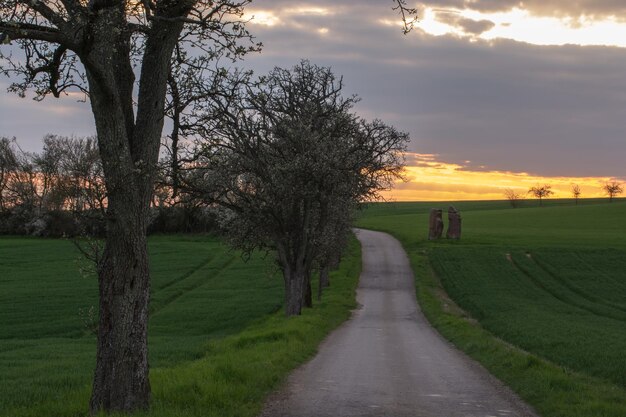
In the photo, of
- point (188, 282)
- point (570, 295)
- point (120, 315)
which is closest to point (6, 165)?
point (188, 282)

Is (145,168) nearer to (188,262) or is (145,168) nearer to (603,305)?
(603,305)

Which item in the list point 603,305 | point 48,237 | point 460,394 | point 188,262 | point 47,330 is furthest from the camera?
point 48,237

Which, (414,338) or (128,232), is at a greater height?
(128,232)

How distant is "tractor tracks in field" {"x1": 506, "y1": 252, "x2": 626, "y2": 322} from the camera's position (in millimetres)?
44562

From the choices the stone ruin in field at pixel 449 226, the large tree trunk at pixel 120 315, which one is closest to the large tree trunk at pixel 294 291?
the large tree trunk at pixel 120 315

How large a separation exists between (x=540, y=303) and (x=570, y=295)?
6967 mm

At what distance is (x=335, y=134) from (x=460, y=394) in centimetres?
2340

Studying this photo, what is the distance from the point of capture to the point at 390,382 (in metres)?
15.6

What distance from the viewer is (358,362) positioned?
19.3 meters

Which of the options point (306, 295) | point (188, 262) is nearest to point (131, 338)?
point (306, 295)

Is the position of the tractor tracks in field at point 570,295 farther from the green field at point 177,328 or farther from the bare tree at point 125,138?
the bare tree at point 125,138

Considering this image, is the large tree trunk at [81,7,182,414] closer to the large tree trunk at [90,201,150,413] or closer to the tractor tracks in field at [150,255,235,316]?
the large tree trunk at [90,201,150,413]

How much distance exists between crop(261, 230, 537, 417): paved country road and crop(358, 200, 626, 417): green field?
0.81 metres

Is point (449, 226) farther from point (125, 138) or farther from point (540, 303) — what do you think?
point (125, 138)
